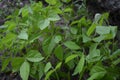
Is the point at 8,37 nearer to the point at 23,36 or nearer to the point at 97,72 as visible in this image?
the point at 23,36

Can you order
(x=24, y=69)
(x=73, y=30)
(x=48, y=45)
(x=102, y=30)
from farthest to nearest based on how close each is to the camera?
(x=73, y=30), (x=48, y=45), (x=24, y=69), (x=102, y=30)

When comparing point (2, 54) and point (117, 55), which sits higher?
point (117, 55)

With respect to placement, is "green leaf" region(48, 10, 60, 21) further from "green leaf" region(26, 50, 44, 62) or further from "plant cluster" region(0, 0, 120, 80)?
"green leaf" region(26, 50, 44, 62)

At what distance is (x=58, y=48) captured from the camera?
75.0 inches

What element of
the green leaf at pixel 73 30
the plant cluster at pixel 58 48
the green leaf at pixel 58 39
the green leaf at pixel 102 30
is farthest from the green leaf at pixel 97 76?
the green leaf at pixel 73 30

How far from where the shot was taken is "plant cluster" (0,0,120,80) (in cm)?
176

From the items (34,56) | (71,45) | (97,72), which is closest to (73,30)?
(71,45)

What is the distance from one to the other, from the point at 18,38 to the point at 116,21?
81 centimetres

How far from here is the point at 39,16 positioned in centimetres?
203

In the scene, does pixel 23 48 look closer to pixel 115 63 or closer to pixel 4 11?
pixel 115 63

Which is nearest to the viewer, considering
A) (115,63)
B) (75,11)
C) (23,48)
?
(115,63)

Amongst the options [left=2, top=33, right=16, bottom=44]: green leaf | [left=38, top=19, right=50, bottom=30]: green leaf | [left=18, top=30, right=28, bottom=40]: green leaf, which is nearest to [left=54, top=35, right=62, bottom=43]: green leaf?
[left=38, top=19, right=50, bottom=30]: green leaf

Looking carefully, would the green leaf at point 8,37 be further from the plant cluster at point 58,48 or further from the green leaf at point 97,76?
the green leaf at point 97,76

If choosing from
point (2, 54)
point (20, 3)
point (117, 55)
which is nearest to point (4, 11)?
point (20, 3)
